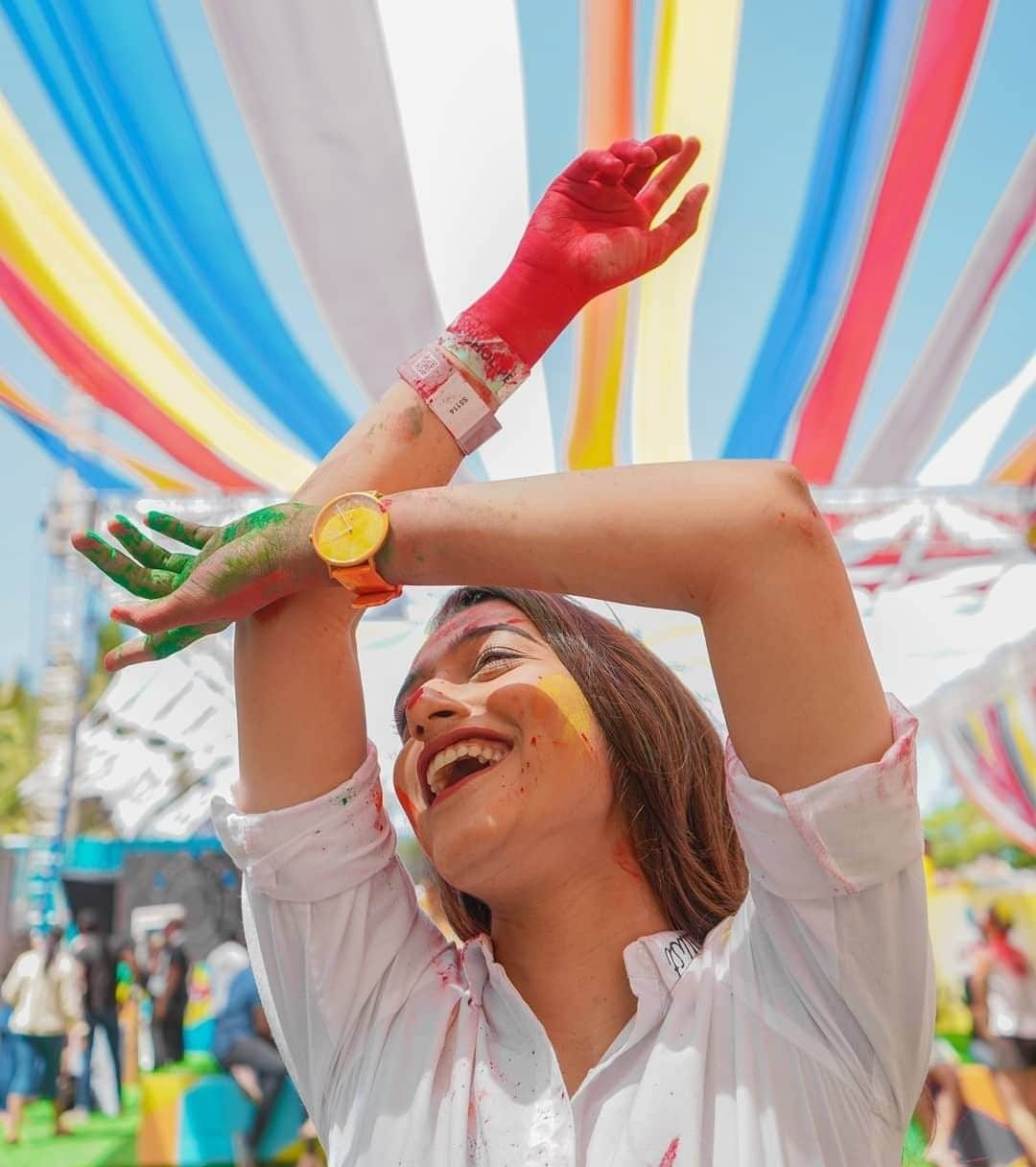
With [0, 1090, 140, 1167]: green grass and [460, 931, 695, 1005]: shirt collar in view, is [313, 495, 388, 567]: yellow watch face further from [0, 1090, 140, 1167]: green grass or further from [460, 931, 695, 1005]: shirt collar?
[0, 1090, 140, 1167]: green grass

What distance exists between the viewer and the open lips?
A: 1.06 meters

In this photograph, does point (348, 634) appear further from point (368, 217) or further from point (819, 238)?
A: point (819, 238)

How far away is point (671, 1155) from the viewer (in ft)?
2.82

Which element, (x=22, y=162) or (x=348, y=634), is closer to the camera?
(x=348, y=634)

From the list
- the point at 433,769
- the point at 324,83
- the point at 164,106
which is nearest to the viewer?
the point at 433,769

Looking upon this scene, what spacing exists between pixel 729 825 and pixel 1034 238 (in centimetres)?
268

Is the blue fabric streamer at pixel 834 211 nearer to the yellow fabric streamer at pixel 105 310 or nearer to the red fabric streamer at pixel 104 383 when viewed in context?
the yellow fabric streamer at pixel 105 310

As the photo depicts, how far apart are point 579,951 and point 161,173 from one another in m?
2.74

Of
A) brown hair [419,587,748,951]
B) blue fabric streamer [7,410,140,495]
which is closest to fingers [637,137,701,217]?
brown hair [419,587,748,951]

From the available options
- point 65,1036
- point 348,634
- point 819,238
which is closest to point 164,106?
point 819,238

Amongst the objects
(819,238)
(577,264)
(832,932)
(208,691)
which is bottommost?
(832,932)

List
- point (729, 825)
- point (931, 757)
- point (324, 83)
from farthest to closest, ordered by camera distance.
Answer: point (931, 757)
point (324, 83)
point (729, 825)

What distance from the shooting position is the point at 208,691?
4.87m

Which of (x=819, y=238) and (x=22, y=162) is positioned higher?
(x=22, y=162)
